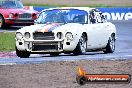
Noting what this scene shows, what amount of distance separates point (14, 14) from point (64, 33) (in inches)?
571

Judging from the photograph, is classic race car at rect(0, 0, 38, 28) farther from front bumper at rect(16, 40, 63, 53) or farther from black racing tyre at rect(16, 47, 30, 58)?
front bumper at rect(16, 40, 63, 53)

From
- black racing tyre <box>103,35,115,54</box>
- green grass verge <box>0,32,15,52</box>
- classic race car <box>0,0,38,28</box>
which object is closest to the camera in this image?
black racing tyre <box>103,35,115,54</box>

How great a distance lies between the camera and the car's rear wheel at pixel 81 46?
1577 cm

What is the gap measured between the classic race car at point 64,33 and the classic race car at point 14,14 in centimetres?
1185

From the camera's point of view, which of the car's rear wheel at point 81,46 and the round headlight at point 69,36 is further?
the car's rear wheel at point 81,46

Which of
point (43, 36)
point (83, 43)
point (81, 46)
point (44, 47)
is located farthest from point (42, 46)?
point (83, 43)

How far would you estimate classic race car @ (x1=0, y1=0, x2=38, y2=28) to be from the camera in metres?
29.3

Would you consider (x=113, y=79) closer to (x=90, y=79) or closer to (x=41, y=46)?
(x=90, y=79)

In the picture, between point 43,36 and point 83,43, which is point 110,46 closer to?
point 83,43

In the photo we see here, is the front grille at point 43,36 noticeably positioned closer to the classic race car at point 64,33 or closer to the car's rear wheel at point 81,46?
the classic race car at point 64,33

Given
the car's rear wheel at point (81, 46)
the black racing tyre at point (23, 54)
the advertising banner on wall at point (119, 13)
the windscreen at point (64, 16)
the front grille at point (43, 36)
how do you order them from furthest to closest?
the advertising banner on wall at point (119, 13)
the windscreen at point (64, 16)
the black racing tyre at point (23, 54)
the car's rear wheel at point (81, 46)
the front grille at point (43, 36)

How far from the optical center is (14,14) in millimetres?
29516

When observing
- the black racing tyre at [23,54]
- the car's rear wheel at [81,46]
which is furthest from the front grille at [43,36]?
the car's rear wheel at [81,46]

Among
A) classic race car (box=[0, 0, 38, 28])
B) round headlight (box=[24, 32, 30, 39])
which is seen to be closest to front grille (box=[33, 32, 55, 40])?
round headlight (box=[24, 32, 30, 39])
